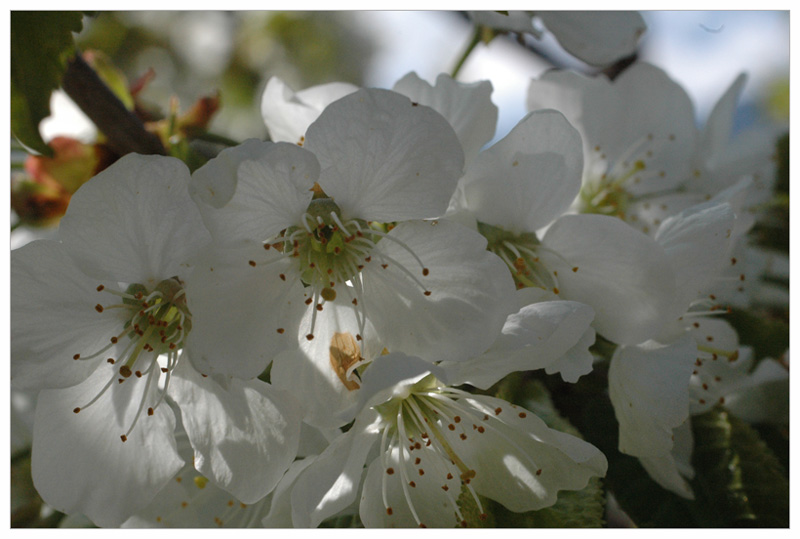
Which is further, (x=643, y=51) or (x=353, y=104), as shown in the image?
(x=643, y=51)

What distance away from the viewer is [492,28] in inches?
36.2

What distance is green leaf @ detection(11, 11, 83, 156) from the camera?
2.09 feet

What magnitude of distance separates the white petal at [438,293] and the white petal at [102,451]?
0.75 feet

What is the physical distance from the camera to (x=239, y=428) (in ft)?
2.04

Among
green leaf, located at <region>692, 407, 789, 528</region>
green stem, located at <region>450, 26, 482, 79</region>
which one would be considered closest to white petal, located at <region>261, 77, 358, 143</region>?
green stem, located at <region>450, 26, 482, 79</region>

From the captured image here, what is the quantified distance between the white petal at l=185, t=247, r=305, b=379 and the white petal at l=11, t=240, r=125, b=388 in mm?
116

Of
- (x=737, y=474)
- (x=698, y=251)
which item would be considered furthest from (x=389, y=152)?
(x=737, y=474)

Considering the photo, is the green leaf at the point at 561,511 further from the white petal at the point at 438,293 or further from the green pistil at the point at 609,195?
the green pistil at the point at 609,195

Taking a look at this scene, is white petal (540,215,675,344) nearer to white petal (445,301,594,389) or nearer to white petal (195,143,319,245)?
white petal (445,301,594,389)

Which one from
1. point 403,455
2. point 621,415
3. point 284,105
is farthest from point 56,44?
point 621,415

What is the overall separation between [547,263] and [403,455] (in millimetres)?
242

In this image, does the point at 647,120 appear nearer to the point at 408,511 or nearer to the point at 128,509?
the point at 408,511

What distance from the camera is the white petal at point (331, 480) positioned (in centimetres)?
57

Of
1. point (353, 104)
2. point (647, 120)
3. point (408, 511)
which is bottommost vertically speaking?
point (408, 511)
